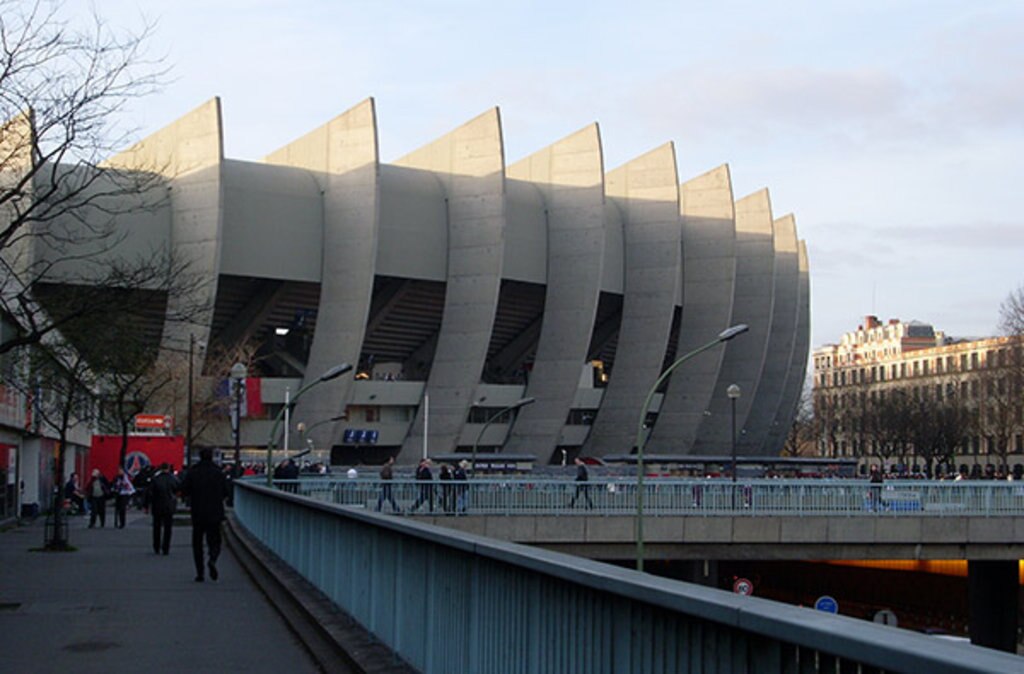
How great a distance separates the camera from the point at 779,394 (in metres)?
105

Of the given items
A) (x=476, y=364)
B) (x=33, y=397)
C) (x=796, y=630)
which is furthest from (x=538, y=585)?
(x=476, y=364)

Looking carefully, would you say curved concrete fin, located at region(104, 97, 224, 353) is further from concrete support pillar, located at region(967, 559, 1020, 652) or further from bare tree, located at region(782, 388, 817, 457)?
bare tree, located at region(782, 388, 817, 457)

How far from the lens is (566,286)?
77.9 m

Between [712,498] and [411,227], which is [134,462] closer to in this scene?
[712,498]

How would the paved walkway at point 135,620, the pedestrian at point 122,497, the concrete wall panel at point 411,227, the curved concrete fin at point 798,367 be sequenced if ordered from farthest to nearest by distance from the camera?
the curved concrete fin at point 798,367
the concrete wall panel at point 411,227
the pedestrian at point 122,497
the paved walkway at point 135,620

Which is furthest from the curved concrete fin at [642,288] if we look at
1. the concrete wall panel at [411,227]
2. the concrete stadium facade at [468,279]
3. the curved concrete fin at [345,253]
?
the curved concrete fin at [345,253]

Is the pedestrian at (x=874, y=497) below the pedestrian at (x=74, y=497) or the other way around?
the other way around

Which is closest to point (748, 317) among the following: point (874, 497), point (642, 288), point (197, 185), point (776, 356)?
point (776, 356)

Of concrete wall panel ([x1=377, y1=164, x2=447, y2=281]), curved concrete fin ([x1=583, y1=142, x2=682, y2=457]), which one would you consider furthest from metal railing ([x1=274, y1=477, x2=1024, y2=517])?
curved concrete fin ([x1=583, y1=142, x2=682, y2=457])

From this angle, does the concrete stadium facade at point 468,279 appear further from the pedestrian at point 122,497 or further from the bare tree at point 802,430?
the bare tree at point 802,430

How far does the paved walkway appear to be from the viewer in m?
10.5

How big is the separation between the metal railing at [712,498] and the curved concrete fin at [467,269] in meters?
37.9

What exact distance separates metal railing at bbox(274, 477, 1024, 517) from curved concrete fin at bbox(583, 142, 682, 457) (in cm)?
4623

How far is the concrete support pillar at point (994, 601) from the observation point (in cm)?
3741
